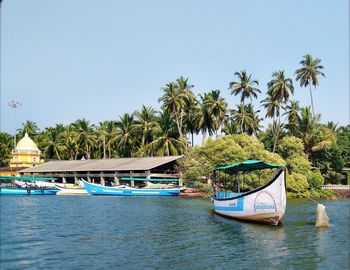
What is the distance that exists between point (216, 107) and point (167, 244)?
5048 cm

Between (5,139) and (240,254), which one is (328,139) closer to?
(240,254)

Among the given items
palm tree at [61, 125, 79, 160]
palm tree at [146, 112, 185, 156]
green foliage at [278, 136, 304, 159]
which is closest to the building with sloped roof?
palm tree at [146, 112, 185, 156]

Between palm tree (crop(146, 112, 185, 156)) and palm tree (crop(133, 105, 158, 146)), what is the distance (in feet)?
15.8

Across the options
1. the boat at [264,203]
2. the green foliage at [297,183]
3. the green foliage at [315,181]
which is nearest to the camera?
the boat at [264,203]

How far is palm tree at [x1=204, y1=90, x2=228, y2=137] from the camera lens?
68375mm

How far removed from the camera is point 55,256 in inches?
630

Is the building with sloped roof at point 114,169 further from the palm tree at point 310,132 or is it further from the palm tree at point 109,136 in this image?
the palm tree at point 310,132

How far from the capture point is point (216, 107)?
2697 inches

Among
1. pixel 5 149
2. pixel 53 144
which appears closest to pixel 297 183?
pixel 53 144

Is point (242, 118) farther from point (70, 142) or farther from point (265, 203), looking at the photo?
point (265, 203)

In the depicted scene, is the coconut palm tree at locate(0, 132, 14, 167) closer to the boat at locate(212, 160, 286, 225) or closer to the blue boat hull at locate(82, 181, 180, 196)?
the blue boat hull at locate(82, 181, 180, 196)

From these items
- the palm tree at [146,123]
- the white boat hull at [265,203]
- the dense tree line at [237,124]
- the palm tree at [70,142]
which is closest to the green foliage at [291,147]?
the dense tree line at [237,124]

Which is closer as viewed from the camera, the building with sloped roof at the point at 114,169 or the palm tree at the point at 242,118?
the building with sloped roof at the point at 114,169

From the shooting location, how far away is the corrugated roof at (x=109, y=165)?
62372 mm
